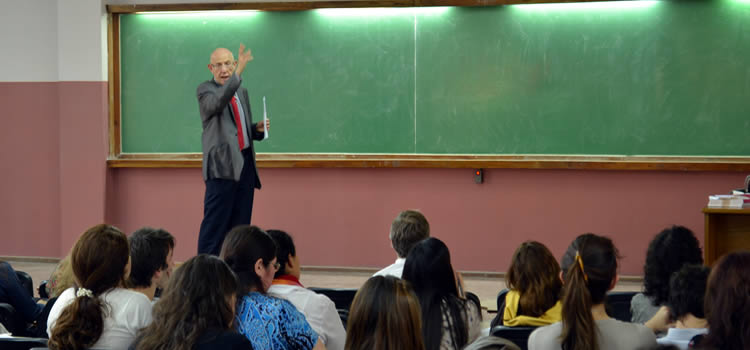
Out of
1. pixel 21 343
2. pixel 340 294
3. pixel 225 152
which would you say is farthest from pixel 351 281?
pixel 21 343

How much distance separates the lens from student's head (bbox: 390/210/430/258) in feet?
11.3

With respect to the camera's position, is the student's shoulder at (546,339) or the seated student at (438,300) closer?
the student's shoulder at (546,339)

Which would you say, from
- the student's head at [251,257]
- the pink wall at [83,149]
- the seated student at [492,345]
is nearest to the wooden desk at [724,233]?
the student's head at [251,257]

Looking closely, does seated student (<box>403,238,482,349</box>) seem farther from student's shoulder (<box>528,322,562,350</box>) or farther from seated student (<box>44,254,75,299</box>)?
seated student (<box>44,254,75,299</box>)

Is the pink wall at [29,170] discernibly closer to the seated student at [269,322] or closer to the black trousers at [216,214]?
the black trousers at [216,214]

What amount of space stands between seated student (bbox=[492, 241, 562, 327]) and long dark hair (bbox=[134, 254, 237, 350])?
1.07 m

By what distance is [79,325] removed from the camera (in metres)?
2.16

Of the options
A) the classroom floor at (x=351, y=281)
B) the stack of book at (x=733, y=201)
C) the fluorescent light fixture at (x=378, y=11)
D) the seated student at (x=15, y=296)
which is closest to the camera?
the seated student at (x=15, y=296)

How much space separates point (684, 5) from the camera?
215 inches

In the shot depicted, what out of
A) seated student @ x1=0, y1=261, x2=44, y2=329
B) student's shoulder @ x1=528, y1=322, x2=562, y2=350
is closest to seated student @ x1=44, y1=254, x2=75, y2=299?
seated student @ x1=0, y1=261, x2=44, y2=329

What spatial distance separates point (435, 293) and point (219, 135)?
2814mm

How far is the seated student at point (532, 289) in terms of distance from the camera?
101 inches

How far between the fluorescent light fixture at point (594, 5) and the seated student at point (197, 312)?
4.33m

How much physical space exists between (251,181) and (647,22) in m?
2.95
